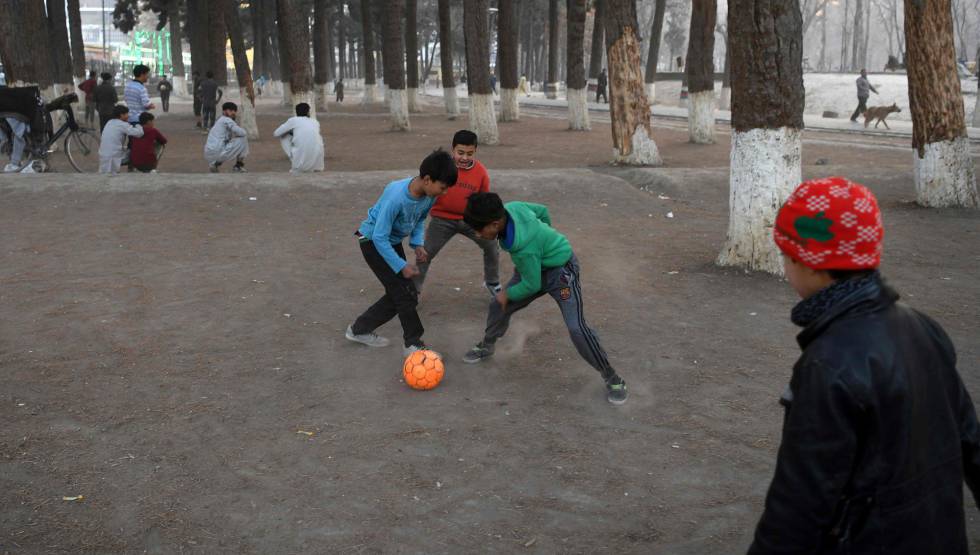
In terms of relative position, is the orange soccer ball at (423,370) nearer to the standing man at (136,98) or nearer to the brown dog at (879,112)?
the standing man at (136,98)

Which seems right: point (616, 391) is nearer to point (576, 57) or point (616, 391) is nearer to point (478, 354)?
point (478, 354)

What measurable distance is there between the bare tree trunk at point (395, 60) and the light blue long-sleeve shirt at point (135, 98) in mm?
8588

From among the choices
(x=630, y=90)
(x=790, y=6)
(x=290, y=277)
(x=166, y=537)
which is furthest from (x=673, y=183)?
(x=166, y=537)

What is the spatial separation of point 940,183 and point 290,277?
9.31 meters

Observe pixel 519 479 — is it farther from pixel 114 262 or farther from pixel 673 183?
pixel 673 183

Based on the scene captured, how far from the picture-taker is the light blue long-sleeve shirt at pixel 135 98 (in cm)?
1812

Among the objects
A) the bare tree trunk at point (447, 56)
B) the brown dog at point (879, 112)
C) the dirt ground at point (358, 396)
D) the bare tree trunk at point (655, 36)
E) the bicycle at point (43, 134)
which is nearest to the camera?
the dirt ground at point (358, 396)

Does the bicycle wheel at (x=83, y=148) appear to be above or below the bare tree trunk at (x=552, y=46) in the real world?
below

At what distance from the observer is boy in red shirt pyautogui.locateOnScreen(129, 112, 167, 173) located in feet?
47.4

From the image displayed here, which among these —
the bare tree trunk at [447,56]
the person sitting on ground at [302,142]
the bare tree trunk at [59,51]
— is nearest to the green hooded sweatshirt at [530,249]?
the person sitting on ground at [302,142]

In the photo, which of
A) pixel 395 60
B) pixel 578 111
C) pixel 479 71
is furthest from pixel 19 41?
pixel 578 111

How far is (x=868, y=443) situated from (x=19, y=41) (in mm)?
22308

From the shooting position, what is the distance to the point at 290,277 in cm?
895

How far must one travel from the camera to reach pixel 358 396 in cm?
582
